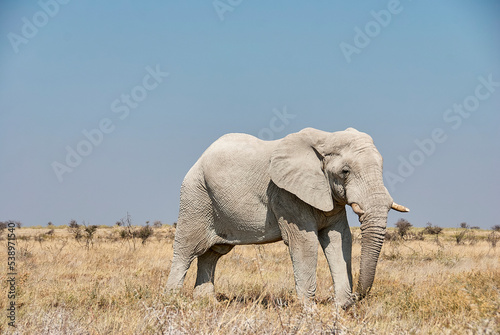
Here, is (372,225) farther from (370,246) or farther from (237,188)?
(237,188)

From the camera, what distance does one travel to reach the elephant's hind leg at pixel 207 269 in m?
8.98

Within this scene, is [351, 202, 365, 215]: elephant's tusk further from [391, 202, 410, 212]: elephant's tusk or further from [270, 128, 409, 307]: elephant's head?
[391, 202, 410, 212]: elephant's tusk

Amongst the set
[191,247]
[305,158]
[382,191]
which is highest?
[305,158]

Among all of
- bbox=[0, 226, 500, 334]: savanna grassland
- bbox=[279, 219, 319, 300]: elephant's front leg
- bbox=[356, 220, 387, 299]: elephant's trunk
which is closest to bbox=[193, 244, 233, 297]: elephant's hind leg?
bbox=[0, 226, 500, 334]: savanna grassland

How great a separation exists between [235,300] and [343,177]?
2.06 m

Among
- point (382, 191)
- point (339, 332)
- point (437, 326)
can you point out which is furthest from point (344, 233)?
point (339, 332)

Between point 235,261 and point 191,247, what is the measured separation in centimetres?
515

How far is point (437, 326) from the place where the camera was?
231 inches

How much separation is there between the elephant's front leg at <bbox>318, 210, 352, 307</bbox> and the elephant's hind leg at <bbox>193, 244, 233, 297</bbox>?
2.00 metres

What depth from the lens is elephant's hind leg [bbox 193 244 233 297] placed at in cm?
898

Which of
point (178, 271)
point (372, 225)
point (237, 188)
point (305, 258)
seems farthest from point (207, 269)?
point (372, 225)

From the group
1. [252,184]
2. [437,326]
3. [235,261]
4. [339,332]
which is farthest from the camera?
[235,261]

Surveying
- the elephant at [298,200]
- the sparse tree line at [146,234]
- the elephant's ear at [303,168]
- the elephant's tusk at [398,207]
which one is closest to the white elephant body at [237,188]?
the elephant at [298,200]

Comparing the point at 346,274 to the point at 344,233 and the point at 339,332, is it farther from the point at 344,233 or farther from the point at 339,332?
the point at 339,332
